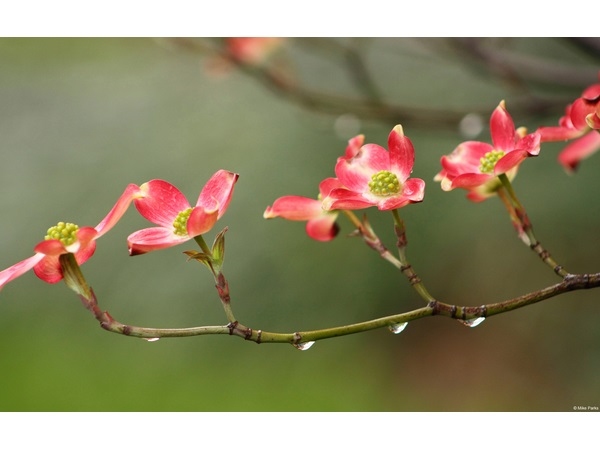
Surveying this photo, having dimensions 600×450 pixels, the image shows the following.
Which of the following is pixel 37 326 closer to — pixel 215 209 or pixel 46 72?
pixel 46 72

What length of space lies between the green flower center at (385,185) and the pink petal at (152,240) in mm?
147

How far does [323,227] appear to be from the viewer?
0.59 metres

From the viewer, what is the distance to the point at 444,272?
1766mm

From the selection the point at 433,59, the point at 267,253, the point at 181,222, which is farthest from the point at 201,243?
the point at 267,253

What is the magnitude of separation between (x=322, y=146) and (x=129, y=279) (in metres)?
0.62

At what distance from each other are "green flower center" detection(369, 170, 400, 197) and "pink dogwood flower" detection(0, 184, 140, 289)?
179 mm

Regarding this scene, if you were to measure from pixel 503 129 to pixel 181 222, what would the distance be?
0.27 metres

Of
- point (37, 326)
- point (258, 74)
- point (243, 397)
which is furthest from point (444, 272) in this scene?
point (37, 326)

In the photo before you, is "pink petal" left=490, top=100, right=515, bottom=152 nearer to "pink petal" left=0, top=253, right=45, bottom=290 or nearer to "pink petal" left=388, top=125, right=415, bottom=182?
"pink petal" left=388, top=125, right=415, bottom=182

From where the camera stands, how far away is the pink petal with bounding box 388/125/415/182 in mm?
529

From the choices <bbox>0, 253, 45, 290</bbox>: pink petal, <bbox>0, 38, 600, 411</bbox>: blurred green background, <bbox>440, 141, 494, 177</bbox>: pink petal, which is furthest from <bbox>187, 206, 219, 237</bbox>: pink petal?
<bbox>0, 38, 600, 411</bbox>: blurred green background

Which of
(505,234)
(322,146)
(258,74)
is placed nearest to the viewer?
(258,74)

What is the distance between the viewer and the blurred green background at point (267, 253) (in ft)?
5.27
